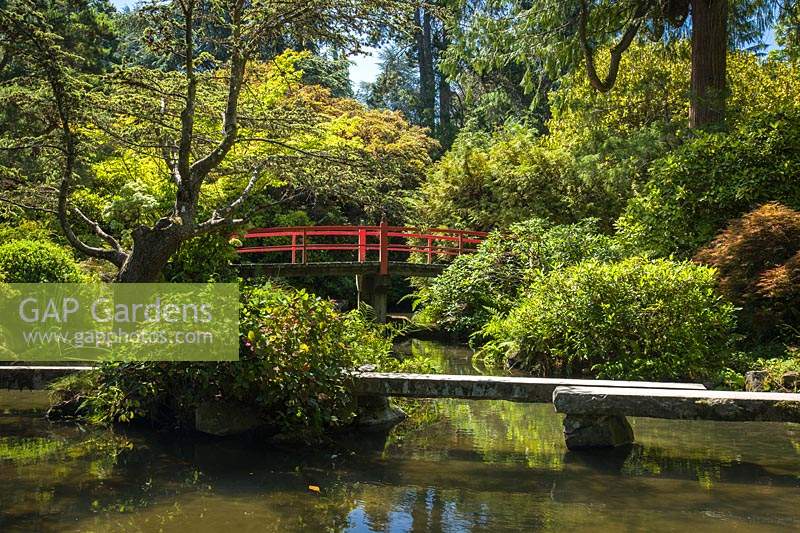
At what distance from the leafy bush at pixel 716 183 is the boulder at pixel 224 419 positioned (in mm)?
7816

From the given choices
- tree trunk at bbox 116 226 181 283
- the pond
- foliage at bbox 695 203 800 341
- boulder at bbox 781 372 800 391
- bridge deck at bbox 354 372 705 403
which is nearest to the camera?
the pond

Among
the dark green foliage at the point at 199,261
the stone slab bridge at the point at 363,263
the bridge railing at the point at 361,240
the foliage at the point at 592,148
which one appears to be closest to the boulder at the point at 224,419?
the dark green foliage at the point at 199,261

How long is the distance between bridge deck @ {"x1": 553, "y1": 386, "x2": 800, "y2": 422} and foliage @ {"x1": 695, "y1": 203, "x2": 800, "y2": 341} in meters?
4.31

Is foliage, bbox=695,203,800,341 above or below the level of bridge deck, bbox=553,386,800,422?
above

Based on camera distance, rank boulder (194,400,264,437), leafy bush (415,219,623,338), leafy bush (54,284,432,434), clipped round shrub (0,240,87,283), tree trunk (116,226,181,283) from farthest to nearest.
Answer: leafy bush (415,219,623,338), clipped round shrub (0,240,87,283), tree trunk (116,226,181,283), boulder (194,400,264,437), leafy bush (54,284,432,434)

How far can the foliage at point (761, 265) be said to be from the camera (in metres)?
10.5

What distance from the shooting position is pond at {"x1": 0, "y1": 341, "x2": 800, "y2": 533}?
4.96 meters

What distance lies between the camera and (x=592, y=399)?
258 inches

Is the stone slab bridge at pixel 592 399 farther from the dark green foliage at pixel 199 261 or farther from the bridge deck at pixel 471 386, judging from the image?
the dark green foliage at pixel 199 261

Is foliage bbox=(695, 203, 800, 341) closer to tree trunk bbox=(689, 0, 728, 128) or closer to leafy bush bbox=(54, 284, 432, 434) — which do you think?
tree trunk bbox=(689, 0, 728, 128)

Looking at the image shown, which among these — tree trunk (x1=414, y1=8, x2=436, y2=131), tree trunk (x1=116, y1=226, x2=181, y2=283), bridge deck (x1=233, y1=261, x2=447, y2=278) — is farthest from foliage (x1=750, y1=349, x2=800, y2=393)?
tree trunk (x1=414, y1=8, x2=436, y2=131)

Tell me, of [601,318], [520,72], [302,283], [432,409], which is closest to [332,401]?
[432,409]

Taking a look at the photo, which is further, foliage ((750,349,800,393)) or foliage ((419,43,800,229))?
foliage ((419,43,800,229))

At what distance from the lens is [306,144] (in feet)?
44.7
